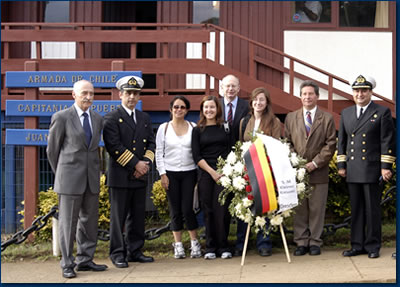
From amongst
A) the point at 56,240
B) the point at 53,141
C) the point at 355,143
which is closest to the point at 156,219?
the point at 56,240

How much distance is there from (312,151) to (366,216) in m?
1.03

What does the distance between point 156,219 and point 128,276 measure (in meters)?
2.81

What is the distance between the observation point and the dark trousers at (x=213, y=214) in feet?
21.9

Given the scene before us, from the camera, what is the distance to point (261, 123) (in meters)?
6.64

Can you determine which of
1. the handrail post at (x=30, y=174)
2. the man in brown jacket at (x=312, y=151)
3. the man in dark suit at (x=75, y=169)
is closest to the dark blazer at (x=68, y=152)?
the man in dark suit at (x=75, y=169)

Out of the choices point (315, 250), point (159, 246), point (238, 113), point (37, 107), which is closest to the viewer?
point (315, 250)

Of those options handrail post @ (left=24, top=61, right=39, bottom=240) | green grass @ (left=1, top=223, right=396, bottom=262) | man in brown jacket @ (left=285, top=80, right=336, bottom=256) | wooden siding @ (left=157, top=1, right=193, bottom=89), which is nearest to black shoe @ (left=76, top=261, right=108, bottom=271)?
green grass @ (left=1, top=223, right=396, bottom=262)

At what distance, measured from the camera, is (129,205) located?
22.0 ft

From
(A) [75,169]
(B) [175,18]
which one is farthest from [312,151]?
(B) [175,18]

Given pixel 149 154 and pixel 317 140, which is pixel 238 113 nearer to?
pixel 317 140

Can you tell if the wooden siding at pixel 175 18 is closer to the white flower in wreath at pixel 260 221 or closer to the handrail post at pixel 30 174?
the handrail post at pixel 30 174

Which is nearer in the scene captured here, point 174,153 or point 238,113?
point 174,153

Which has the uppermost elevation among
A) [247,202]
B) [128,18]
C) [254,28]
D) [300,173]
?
[128,18]

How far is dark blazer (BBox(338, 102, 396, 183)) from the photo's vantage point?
21.0ft
